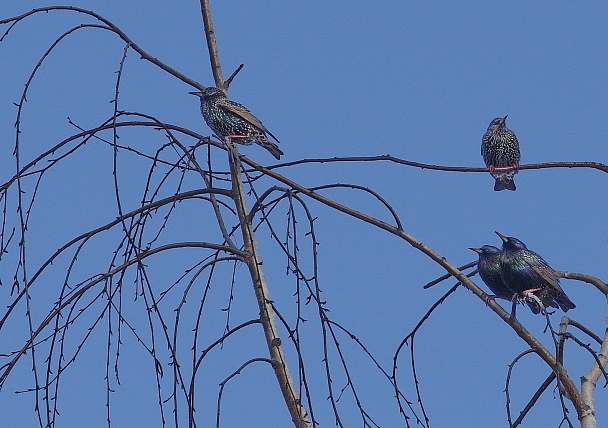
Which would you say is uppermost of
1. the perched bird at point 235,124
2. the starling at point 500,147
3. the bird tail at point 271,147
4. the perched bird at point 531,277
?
the starling at point 500,147

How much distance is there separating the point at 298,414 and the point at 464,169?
1182mm

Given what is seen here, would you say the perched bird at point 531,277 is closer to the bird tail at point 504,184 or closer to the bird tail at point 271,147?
the bird tail at point 271,147

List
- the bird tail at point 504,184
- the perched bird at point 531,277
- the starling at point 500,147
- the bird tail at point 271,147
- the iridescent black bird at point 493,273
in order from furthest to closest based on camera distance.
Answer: the starling at point 500,147, the bird tail at point 504,184, the bird tail at point 271,147, the iridescent black bird at point 493,273, the perched bird at point 531,277

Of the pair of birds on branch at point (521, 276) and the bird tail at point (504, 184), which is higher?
the bird tail at point (504, 184)

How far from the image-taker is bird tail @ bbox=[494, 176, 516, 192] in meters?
8.09

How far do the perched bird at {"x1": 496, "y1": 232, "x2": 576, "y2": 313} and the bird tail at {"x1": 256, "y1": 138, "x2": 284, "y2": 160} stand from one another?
1.99 metres

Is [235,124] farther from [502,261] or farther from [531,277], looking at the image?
[531,277]

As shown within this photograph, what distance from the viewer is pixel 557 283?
17.2 ft

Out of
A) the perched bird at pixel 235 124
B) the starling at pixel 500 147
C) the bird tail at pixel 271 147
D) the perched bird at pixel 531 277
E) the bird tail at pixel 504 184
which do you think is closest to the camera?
the perched bird at pixel 531 277

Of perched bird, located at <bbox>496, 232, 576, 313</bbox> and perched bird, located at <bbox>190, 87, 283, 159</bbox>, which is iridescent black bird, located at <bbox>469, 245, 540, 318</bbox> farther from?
perched bird, located at <bbox>190, 87, 283, 159</bbox>

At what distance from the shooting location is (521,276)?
17.3 ft

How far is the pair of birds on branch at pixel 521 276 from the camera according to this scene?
519 cm

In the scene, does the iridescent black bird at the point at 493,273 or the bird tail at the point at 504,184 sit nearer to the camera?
the iridescent black bird at the point at 493,273

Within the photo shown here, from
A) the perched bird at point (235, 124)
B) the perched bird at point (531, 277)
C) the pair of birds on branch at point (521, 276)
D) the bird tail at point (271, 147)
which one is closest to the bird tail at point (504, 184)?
the bird tail at point (271, 147)
